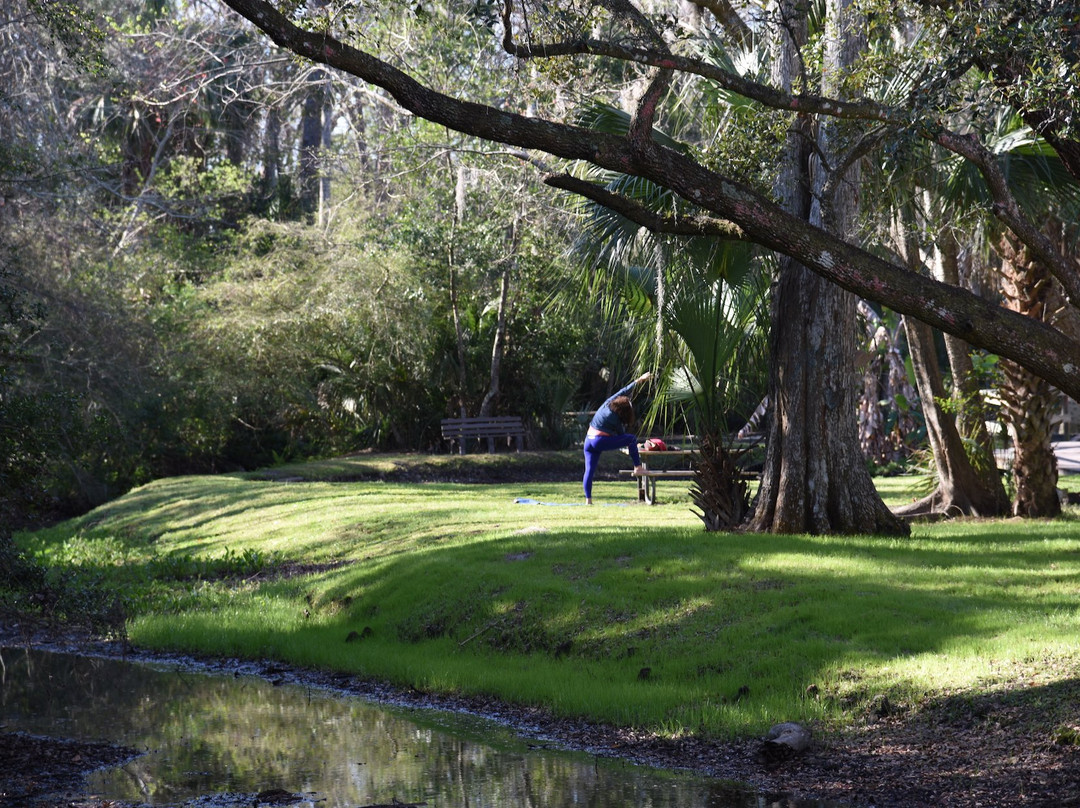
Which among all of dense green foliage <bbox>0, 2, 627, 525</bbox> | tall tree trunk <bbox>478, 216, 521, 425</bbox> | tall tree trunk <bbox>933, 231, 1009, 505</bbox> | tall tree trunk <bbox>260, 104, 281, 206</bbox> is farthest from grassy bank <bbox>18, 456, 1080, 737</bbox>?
tall tree trunk <bbox>260, 104, 281, 206</bbox>

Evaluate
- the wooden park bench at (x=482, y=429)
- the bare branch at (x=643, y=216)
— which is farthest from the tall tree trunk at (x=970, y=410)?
the wooden park bench at (x=482, y=429)

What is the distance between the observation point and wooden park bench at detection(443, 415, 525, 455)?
90.9 feet

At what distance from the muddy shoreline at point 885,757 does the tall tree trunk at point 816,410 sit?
15.7ft

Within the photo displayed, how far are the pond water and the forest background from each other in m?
4.60

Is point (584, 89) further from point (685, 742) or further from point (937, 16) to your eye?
point (685, 742)

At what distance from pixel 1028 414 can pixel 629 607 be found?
7.05 meters

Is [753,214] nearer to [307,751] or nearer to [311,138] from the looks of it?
[307,751]

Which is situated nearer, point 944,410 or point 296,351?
point 944,410

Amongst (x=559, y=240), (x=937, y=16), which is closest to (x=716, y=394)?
(x=937, y=16)

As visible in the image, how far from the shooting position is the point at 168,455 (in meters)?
25.5

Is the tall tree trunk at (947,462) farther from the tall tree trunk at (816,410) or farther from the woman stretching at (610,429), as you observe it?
the woman stretching at (610,429)

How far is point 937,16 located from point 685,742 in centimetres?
574

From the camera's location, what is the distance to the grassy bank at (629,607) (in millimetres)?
8109

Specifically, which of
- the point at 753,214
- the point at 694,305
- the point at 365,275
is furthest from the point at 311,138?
the point at 753,214
